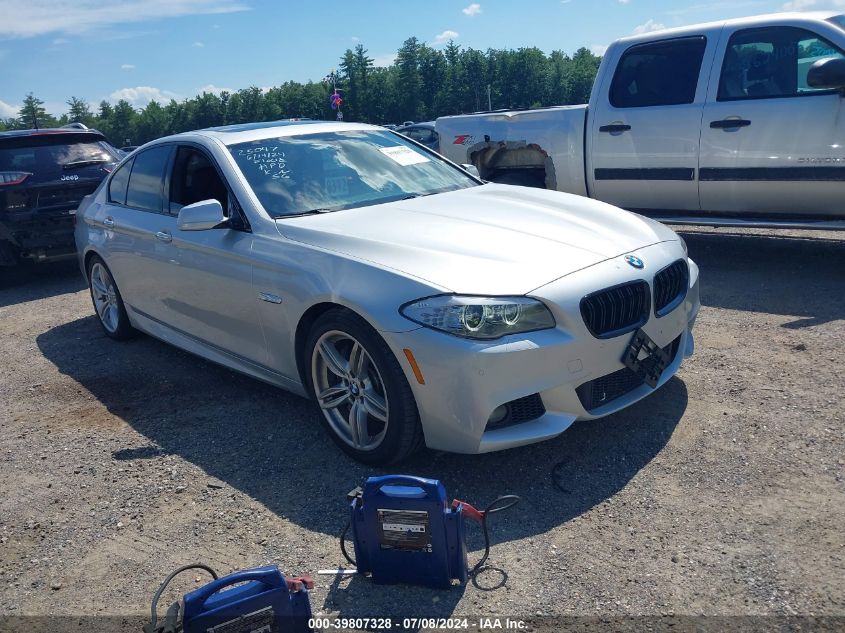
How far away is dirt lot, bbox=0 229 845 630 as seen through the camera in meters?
2.79

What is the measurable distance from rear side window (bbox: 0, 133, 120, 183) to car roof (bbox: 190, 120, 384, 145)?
4272 mm

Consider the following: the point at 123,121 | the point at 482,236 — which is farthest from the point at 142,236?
the point at 123,121

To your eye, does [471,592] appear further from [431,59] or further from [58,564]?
[431,59]

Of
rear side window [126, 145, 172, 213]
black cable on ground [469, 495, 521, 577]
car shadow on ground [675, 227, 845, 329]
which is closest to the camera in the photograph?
black cable on ground [469, 495, 521, 577]

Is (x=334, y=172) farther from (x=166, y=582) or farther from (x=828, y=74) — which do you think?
(x=828, y=74)

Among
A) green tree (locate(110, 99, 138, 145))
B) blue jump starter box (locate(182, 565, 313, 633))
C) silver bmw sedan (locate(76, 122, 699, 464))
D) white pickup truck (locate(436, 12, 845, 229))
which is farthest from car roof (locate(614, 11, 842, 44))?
green tree (locate(110, 99, 138, 145))

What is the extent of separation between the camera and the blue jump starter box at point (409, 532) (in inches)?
108

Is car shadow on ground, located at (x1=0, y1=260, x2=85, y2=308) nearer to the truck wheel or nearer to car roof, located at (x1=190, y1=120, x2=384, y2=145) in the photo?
the truck wheel

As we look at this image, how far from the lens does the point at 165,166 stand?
17.3 feet

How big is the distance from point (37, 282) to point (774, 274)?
8.16m

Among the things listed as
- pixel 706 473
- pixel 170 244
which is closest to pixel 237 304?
pixel 170 244

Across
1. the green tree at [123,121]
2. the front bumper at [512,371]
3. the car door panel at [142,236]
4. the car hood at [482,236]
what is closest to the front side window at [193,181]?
the car door panel at [142,236]

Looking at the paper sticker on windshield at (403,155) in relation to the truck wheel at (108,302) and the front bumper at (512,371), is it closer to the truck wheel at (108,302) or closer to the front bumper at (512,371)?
the front bumper at (512,371)

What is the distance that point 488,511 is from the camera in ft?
9.76
